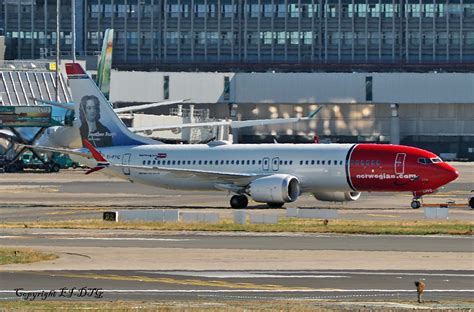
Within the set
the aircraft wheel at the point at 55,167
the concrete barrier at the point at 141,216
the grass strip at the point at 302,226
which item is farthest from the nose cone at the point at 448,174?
the aircraft wheel at the point at 55,167

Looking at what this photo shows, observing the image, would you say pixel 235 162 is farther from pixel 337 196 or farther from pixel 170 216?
pixel 170 216

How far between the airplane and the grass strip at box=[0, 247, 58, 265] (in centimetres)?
3220

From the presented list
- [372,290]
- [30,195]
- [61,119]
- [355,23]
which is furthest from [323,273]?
[355,23]

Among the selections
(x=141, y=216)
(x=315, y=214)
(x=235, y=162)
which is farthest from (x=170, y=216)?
(x=235, y=162)

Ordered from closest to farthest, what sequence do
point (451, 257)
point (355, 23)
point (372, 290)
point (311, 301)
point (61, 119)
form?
point (311, 301) → point (372, 290) → point (451, 257) → point (61, 119) → point (355, 23)

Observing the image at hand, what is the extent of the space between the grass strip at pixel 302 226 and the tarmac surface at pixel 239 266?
2.19m

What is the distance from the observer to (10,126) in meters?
136

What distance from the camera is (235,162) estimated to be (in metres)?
85.0

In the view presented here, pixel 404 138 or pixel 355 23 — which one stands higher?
pixel 355 23

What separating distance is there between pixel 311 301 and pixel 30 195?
6404 cm

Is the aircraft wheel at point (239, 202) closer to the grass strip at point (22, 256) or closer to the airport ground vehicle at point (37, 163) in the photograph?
the grass strip at point (22, 256)

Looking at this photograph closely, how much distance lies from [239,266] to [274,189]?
35.3 metres

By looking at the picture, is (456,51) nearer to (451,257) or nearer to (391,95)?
(391,95)

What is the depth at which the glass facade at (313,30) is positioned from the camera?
194 m
